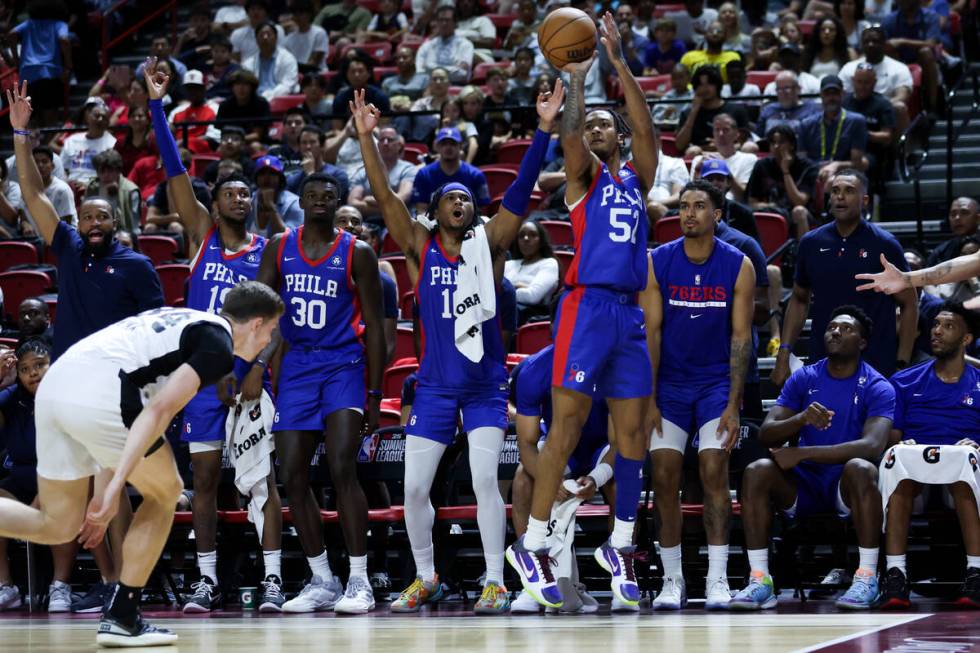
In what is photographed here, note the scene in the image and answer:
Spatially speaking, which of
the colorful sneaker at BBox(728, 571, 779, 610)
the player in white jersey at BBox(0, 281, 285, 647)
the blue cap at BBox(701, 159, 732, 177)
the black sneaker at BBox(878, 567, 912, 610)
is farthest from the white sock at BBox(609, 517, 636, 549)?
the blue cap at BBox(701, 159, 732, 177)

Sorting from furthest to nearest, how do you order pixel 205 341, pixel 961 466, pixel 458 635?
pixel 961 466
pixel 458 635
pixel 205 341

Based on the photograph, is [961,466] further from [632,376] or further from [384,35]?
[384,35]

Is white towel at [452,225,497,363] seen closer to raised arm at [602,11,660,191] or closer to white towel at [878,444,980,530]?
raised arm at [602,11,660,191]

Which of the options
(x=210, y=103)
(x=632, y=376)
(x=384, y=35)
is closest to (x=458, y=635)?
(x=632, y=376)

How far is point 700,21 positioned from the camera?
15102mm

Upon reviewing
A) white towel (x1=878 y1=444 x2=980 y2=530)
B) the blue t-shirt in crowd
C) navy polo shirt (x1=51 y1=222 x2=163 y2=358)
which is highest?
navy polo shirt (x1=51 y1=222 x2=163 y2=358)

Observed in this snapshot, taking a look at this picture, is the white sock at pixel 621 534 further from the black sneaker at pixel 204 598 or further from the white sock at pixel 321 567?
the black sneaker at pixel 204 598

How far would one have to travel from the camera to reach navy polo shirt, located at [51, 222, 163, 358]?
7906 millimetres

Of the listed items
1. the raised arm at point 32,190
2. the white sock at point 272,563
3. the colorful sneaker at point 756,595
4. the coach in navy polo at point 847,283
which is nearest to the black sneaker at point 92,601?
the white sock at point 272,563

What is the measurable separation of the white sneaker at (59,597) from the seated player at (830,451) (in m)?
3.75

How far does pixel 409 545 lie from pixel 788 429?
2187 millimetres

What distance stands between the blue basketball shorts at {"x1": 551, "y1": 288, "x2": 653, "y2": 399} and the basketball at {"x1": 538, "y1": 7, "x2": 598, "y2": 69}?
111cm

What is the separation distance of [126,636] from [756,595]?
3010mm

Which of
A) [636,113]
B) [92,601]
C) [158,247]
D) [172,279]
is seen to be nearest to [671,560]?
[636,113]
